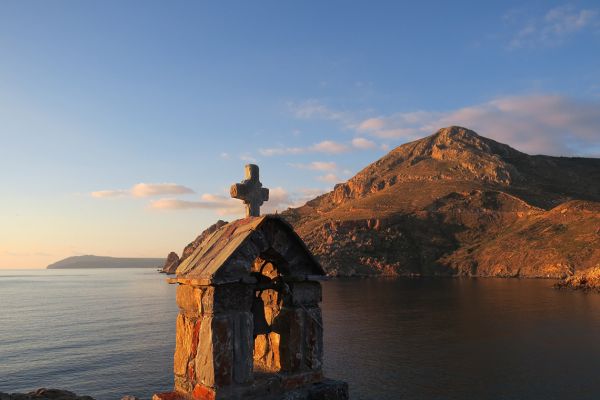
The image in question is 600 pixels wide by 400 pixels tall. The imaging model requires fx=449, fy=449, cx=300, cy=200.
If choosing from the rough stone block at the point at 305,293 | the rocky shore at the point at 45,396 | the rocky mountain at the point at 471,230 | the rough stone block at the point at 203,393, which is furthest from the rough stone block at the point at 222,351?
the rocky mountain at the point at 471,230

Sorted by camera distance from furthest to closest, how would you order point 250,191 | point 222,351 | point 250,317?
point 250,191, point 250,317, point 222,351

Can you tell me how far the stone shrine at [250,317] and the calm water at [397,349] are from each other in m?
23.1

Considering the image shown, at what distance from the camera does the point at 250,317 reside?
6527mm

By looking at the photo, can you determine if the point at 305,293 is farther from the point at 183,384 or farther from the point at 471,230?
the point at 471,230

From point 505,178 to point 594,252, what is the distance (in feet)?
274

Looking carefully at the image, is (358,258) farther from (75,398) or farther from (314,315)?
(314,315)

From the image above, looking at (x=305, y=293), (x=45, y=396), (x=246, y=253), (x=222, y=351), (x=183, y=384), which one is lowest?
(x=45, y=396)

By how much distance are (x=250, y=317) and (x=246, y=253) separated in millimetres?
930

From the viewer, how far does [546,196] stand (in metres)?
168

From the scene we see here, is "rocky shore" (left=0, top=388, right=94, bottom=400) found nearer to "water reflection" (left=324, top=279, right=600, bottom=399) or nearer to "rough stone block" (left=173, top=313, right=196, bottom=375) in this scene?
"water reflection" (left=324, top=279, right=600, bottom=399)

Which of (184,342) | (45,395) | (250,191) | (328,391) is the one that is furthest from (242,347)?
(45,395)

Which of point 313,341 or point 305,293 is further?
point 305,293

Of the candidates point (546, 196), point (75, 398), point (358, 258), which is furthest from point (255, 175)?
point (546, 196)

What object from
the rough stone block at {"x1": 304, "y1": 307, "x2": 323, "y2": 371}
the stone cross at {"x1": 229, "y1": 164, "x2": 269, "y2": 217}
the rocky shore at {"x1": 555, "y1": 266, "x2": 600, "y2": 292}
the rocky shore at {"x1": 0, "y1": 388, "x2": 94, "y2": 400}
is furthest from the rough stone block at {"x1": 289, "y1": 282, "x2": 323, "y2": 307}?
the rocky shore at {"x1": 555, "y1": 266, "x2": 600, "y2": 292}
